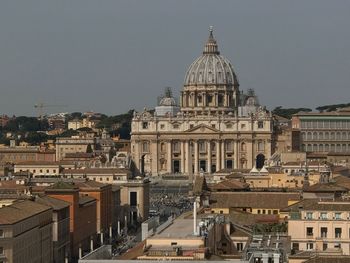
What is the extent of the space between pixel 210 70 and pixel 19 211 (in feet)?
455

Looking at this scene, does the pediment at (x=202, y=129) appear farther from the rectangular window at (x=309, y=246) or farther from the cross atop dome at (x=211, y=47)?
the rectangular window at (x=309, y=246)

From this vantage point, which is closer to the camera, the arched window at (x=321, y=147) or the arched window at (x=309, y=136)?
the arched window at (x=321, y=147)

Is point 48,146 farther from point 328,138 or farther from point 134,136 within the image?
point 328,138

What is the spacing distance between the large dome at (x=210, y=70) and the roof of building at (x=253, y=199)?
127 m

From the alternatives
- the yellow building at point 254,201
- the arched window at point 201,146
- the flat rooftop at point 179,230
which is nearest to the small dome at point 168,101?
the arched window at point 201,146

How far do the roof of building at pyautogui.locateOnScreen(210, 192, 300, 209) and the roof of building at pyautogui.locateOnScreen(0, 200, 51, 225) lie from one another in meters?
7.09

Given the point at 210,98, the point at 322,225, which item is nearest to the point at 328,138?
the point at 210,98

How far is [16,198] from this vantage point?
6056 centimetres

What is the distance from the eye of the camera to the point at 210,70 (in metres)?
189

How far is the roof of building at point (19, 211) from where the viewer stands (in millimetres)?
48666

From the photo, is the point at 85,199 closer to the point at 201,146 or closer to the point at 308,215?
the point at 308,215

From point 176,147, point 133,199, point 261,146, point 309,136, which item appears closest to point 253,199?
point 133,199

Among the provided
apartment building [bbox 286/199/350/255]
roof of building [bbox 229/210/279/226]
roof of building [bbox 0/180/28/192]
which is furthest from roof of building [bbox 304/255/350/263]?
roof of building [bbox 0/180/28/192]

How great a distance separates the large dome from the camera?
614ft
